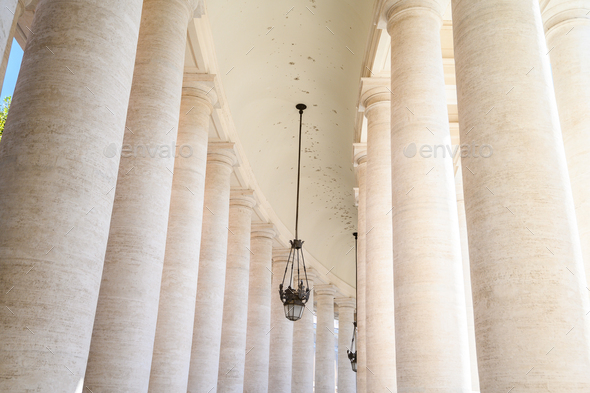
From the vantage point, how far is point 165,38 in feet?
63.5

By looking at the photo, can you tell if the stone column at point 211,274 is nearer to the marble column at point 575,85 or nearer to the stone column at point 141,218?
the stone column at point 141,218

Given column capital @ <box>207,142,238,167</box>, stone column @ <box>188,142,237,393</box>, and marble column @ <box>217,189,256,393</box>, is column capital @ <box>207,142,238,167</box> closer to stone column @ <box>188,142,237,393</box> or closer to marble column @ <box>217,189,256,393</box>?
stone column @ <box>188,142,237,393</box>

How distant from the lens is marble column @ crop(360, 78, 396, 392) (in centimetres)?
2419

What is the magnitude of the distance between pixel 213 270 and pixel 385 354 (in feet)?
36.8

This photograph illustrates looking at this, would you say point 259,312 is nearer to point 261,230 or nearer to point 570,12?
point 261,230

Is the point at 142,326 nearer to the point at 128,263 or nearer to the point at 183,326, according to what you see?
the point at 128,263

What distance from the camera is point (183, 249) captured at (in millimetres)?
24656

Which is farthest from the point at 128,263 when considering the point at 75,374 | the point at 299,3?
the point at 299,3

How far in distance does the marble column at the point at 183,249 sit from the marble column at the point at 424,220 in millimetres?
9813

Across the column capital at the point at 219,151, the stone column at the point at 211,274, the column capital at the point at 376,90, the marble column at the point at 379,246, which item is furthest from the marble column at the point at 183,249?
the marble column at the point at 379,246

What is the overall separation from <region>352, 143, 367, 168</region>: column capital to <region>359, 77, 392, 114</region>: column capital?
23.1ft

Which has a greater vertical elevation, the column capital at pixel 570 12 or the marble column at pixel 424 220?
the column capital at pixel 570 12

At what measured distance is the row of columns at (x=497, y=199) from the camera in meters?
10.2

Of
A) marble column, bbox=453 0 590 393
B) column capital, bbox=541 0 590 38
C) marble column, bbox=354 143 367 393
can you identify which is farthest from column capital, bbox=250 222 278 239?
marble column, bbox=453 0 590 393
